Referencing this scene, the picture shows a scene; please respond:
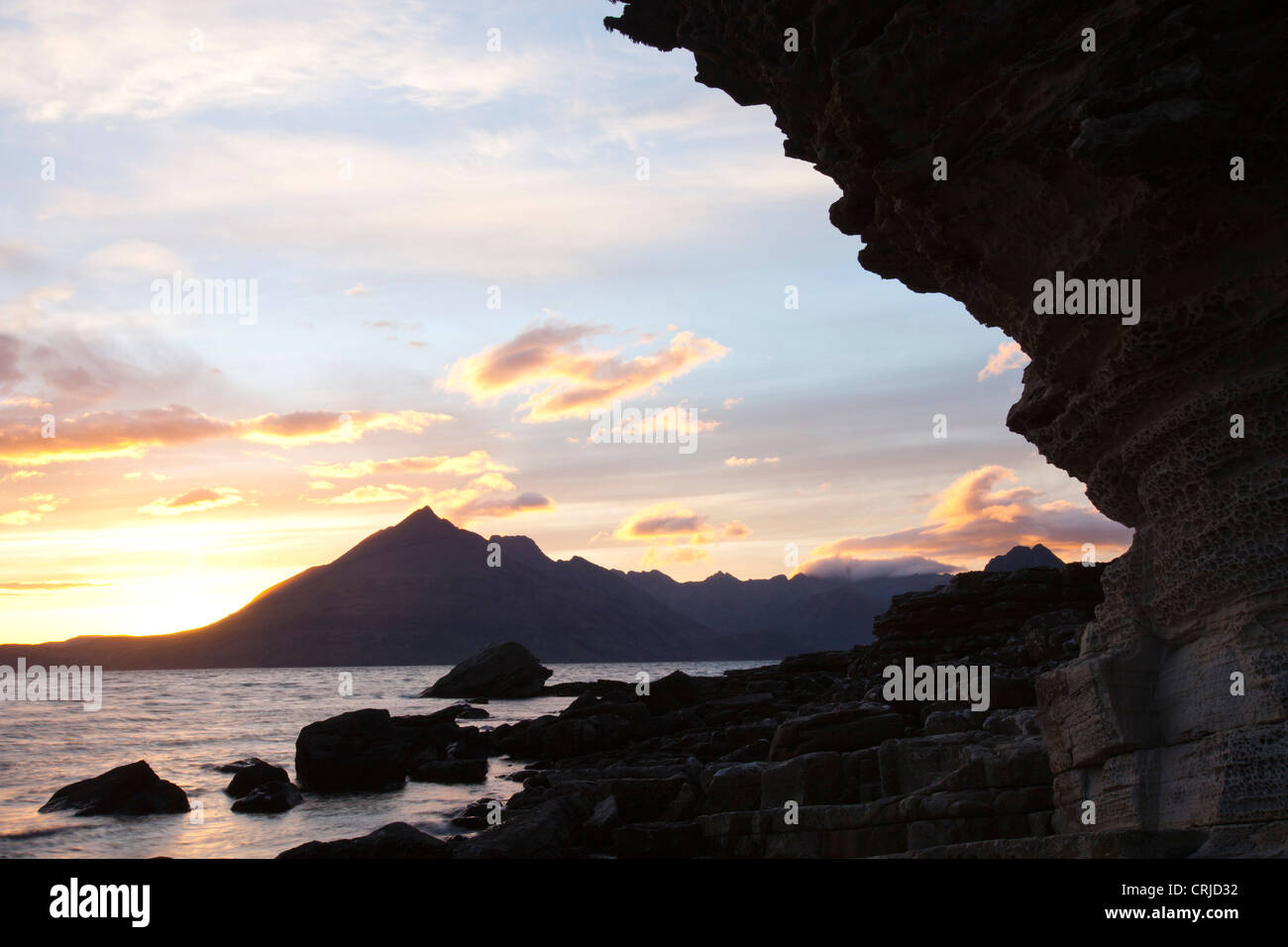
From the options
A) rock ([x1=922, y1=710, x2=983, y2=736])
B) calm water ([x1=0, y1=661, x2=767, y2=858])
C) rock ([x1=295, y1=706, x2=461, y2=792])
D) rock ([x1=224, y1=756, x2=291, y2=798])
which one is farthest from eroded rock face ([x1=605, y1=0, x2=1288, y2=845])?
rock ([x1=224, y1=756, x2=291, y2=798])

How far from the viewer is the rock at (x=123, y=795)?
2847 centimetres

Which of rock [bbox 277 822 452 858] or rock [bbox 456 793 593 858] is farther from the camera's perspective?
rock [bbox 456 793 593 858]

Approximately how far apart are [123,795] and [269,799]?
426 cm

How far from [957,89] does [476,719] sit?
63562 millimetres

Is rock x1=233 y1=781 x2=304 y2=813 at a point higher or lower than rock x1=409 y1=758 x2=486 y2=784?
higher

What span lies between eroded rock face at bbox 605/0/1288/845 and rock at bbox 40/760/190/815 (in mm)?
27713

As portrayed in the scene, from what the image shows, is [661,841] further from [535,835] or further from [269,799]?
[269,799]

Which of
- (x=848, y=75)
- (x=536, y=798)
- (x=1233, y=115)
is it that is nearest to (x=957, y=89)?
(x=848, y=75)

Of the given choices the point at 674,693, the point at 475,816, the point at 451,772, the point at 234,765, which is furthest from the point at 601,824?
the point at 234,765

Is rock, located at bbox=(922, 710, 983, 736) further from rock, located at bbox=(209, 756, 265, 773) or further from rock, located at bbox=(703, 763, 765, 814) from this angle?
rock, located at bbox=(209, 756, 265, 773)

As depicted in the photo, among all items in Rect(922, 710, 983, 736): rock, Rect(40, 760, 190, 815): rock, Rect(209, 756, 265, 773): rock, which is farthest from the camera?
Rect(209, 756, 265, 773): rock

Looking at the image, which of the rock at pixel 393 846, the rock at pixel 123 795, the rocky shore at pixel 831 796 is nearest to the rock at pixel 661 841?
the rocky shore at pixel 831 796

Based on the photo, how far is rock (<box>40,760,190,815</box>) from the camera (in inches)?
1121

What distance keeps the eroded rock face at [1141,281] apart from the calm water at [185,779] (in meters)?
19.0
